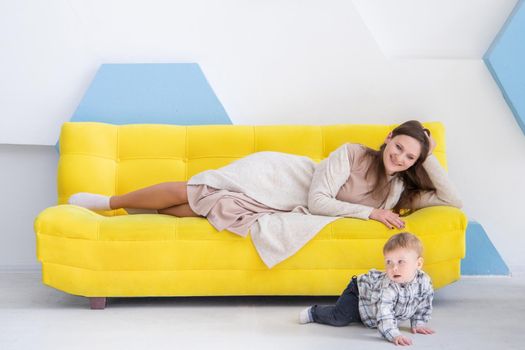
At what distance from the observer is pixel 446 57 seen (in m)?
3.89

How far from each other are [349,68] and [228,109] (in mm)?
687

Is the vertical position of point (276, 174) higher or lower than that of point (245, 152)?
lower

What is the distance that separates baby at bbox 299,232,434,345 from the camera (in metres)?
2.37

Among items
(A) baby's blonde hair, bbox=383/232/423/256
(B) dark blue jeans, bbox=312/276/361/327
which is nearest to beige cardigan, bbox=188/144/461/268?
(B) dark blue jeans, bbox=312/276/361/327

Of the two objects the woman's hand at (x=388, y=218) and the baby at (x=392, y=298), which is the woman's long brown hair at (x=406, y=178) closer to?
the woman's hand at (x=388, y=218)

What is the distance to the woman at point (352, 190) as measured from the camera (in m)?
3.02

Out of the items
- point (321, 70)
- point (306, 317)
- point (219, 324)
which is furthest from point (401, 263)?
point (321, 70)

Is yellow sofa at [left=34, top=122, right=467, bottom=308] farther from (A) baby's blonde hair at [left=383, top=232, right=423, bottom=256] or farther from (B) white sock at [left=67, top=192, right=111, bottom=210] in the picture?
(A) baby's blonde hair at [left=383, top=232, right=423, bottom=256]

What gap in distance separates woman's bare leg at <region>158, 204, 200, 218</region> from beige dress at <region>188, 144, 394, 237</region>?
0.15ft

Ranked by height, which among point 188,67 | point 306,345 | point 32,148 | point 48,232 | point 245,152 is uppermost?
point 188,67

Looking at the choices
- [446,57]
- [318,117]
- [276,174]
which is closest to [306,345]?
[276,174]

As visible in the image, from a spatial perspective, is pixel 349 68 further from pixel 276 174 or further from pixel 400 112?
pixel 276 174

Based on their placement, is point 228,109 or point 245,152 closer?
point 245,152

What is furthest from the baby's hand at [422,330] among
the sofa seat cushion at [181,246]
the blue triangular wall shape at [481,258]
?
the blue triangular wall shape at [481,258]
